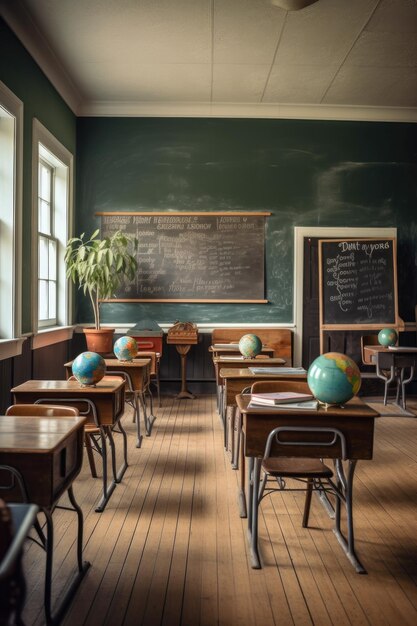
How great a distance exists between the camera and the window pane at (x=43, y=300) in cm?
637

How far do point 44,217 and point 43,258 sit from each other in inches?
18.5

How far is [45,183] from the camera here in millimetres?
6594

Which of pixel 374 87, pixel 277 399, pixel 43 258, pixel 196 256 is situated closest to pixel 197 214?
pixel 196 256

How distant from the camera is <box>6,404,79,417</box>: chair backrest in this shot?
2.64 m

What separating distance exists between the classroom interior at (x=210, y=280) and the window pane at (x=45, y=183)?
0.09 m

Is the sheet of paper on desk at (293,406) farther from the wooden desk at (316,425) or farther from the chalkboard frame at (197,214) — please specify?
the chalkboard frame at (197,214)

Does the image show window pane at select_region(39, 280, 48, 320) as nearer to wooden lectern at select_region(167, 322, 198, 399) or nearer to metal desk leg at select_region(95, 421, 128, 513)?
wooden lectern at select_region(167, 322, 198, 399)

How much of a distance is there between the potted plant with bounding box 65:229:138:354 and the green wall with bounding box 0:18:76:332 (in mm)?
1097

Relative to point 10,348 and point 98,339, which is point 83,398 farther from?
point 98,339

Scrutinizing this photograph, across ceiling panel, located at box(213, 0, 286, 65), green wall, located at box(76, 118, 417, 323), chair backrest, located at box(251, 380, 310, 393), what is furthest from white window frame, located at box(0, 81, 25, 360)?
chair backrest, located at box(251, 380, 310, 393)

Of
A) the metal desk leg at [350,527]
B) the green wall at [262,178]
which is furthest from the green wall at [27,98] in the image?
the metal desk leg at [350,527]

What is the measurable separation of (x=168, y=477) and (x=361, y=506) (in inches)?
51.6

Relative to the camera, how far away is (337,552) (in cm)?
276

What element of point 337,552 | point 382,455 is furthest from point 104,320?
point 337,552
